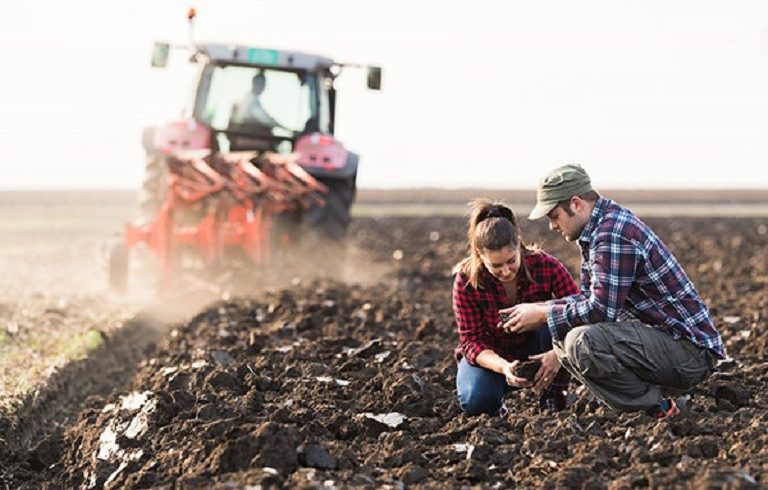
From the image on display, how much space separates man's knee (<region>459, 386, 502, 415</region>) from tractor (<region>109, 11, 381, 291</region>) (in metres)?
5.80

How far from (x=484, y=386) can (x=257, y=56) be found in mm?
7792

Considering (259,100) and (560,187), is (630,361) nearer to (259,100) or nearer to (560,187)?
(560,187)

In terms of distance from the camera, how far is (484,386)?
580cm

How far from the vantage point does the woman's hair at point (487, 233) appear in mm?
5336

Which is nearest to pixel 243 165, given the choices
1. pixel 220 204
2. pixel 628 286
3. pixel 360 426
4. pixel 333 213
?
pixel 220 204

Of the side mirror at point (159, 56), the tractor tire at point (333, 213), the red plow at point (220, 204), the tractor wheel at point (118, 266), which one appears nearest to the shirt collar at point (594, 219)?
the red plow at point (220, 204)

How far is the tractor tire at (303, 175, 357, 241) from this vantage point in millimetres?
12750

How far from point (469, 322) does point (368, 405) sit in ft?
2.25

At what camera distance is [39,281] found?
14273 millimetres

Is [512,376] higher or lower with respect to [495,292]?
lower

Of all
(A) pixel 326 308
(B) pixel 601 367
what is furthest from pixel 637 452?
(A) pixel 326 308

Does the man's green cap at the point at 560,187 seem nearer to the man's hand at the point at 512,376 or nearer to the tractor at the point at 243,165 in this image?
the man's hand at the point at 512,376

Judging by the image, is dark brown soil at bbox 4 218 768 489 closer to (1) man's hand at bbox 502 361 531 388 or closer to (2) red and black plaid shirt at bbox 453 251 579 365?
(1) man's hand at bbox 502 361 531 388

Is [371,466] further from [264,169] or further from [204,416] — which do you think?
[264,169]
